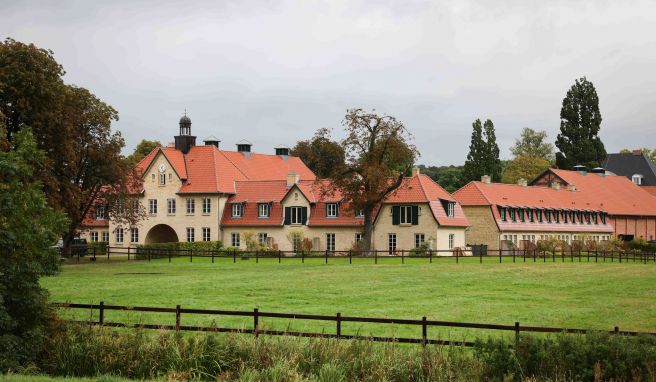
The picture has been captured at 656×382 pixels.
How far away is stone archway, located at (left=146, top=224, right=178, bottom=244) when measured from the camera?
3194 inches

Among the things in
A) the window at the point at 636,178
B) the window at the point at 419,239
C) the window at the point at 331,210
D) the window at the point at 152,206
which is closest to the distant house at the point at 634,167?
the window at the point at 636,178

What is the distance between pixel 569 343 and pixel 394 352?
12.3ft

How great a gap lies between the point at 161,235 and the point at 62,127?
33.0 metres

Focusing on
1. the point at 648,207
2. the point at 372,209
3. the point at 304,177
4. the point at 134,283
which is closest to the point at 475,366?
the point at 134,283

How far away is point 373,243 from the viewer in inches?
2813

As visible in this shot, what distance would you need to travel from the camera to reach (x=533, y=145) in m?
145

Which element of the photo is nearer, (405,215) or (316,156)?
(405,215)

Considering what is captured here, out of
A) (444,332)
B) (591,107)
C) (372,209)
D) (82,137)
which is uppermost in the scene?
(591,107)

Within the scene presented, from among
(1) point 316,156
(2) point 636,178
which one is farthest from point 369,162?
(2) point 636,178

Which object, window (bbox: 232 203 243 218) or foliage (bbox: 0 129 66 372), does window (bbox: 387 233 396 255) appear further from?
foliage (bbox: 0 129 66 372)

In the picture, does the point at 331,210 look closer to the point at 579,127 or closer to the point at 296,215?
the point at 296,215

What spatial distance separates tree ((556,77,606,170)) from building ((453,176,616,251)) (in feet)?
56.1

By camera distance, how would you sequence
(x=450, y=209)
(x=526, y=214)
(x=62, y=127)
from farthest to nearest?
(x=526, y=214)
(x=450, y=209)
(x=62, y=127)

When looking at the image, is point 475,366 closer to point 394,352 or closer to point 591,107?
point 394,352
